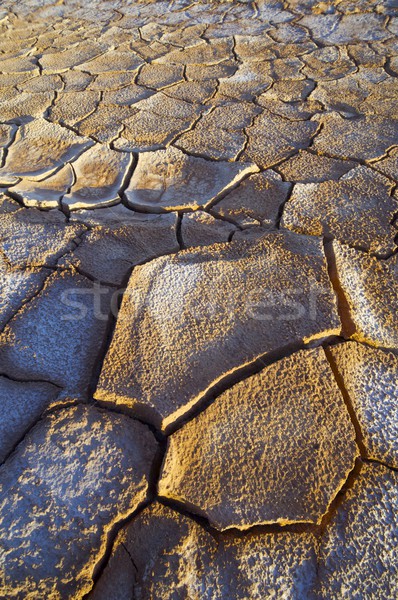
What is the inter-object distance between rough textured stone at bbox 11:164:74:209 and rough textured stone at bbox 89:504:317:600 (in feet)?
4.41

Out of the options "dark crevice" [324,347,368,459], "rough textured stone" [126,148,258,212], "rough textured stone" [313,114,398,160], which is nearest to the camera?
"dark crevice" [324,347,368,459]

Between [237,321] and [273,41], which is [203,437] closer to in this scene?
[237,321]

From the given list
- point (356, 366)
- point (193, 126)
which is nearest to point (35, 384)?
point (356, 366)

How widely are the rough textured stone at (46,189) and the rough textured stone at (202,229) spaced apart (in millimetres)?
588

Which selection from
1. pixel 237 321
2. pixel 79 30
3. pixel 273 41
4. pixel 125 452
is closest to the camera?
pixel 125 452

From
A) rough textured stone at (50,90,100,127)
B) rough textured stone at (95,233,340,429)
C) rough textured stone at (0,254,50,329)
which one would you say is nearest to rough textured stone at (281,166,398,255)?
rough textured stone at (95,233,340,429)

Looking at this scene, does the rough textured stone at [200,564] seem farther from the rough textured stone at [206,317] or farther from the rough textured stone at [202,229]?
the rough textured stone at [202,229]

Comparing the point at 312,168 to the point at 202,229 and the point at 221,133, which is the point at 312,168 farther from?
the point at 202,229

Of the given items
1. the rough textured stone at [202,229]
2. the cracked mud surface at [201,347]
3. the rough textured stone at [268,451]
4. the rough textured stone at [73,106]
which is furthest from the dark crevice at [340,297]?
the rough textured stone at [73,106]

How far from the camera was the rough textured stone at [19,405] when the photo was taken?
1.00m

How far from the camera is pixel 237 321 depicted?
119cm

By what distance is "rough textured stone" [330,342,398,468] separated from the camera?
968 millimetres

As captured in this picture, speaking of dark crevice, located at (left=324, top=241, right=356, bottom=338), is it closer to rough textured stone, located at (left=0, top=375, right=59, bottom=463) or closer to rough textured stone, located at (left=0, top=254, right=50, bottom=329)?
rough textured stone, located at (left=0, top=375, right=59, bottom=463)

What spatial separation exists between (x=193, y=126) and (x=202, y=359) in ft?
4.97
